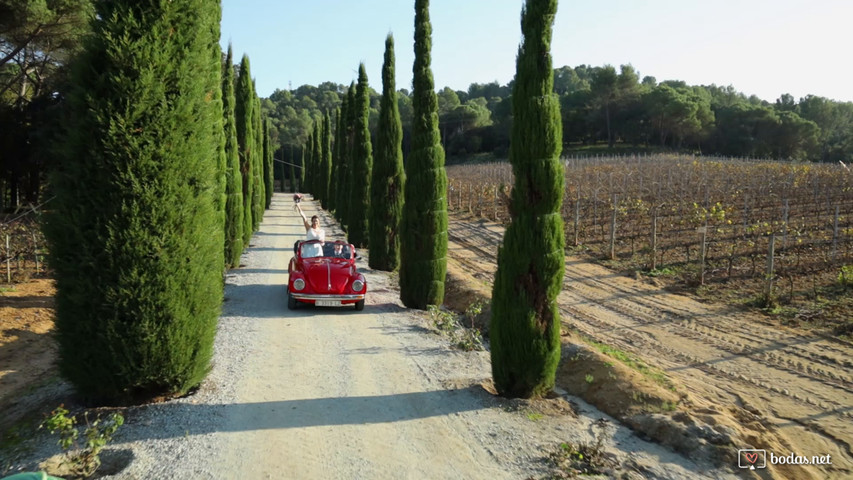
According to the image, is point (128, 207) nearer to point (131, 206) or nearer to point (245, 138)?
point (131, 206)

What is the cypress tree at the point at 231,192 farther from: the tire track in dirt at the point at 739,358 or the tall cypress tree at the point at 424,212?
the tire track in dirt at the point at 739,358

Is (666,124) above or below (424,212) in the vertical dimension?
above

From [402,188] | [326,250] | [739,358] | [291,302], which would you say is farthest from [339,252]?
[739,358]

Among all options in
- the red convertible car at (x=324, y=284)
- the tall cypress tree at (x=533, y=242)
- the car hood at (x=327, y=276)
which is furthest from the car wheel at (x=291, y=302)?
the tall cypress tree at (x=533, y=242)

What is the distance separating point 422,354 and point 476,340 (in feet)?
3.24

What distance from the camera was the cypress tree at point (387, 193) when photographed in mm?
16062

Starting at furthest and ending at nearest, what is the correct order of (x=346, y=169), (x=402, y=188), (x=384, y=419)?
(x=346, y=169)
(x=402, y=188)
(x=384, y=419)

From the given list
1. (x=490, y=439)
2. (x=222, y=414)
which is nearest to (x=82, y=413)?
(x=222, y=414)

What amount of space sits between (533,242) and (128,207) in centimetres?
423

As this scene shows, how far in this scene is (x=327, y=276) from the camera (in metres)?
11.0

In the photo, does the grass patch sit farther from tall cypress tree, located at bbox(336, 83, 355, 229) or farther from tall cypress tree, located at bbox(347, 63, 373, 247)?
tall cypress tree, located at bbox(336, 83, 355, 229)

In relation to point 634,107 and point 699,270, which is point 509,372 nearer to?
point 699,270

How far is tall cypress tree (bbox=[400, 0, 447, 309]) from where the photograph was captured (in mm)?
11500

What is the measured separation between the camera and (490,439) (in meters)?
5.45
